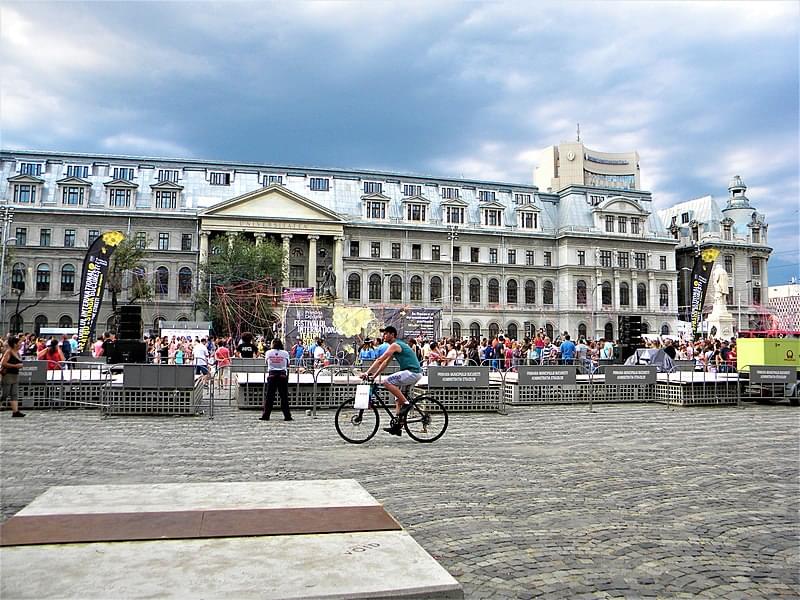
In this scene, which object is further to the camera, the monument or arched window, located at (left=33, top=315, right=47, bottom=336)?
arched window, located at (left=33, top=315, right=47, bottom=336)

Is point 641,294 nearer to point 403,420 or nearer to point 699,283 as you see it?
point 699,283

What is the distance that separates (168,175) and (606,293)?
53905mm

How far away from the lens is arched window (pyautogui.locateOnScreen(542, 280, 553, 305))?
83.4 metres

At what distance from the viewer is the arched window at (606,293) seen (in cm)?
8358

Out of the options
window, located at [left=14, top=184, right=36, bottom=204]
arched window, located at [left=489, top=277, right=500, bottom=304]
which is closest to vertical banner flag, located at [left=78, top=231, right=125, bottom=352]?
window, located at [left=14, top=184, right=36, bottom=204]

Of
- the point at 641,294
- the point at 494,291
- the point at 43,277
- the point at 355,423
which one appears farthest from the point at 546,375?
the point at 641,294

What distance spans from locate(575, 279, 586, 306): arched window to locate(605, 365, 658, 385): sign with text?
62.3 metres

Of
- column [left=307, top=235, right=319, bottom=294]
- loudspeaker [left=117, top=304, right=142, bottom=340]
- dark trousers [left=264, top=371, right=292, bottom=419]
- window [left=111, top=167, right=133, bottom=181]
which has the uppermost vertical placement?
window [left=111, top=167, right=133, bottom=181]

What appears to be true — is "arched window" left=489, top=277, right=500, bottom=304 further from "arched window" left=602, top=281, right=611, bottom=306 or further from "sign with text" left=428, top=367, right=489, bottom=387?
"sign with text" left=428, top=367, right=489, bottom=387

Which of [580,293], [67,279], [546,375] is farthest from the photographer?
[580,293]

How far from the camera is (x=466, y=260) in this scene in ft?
267

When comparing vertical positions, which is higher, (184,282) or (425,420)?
(184,282)

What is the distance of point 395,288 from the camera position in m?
78.9

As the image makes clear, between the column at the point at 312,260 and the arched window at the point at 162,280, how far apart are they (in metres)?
15.4
